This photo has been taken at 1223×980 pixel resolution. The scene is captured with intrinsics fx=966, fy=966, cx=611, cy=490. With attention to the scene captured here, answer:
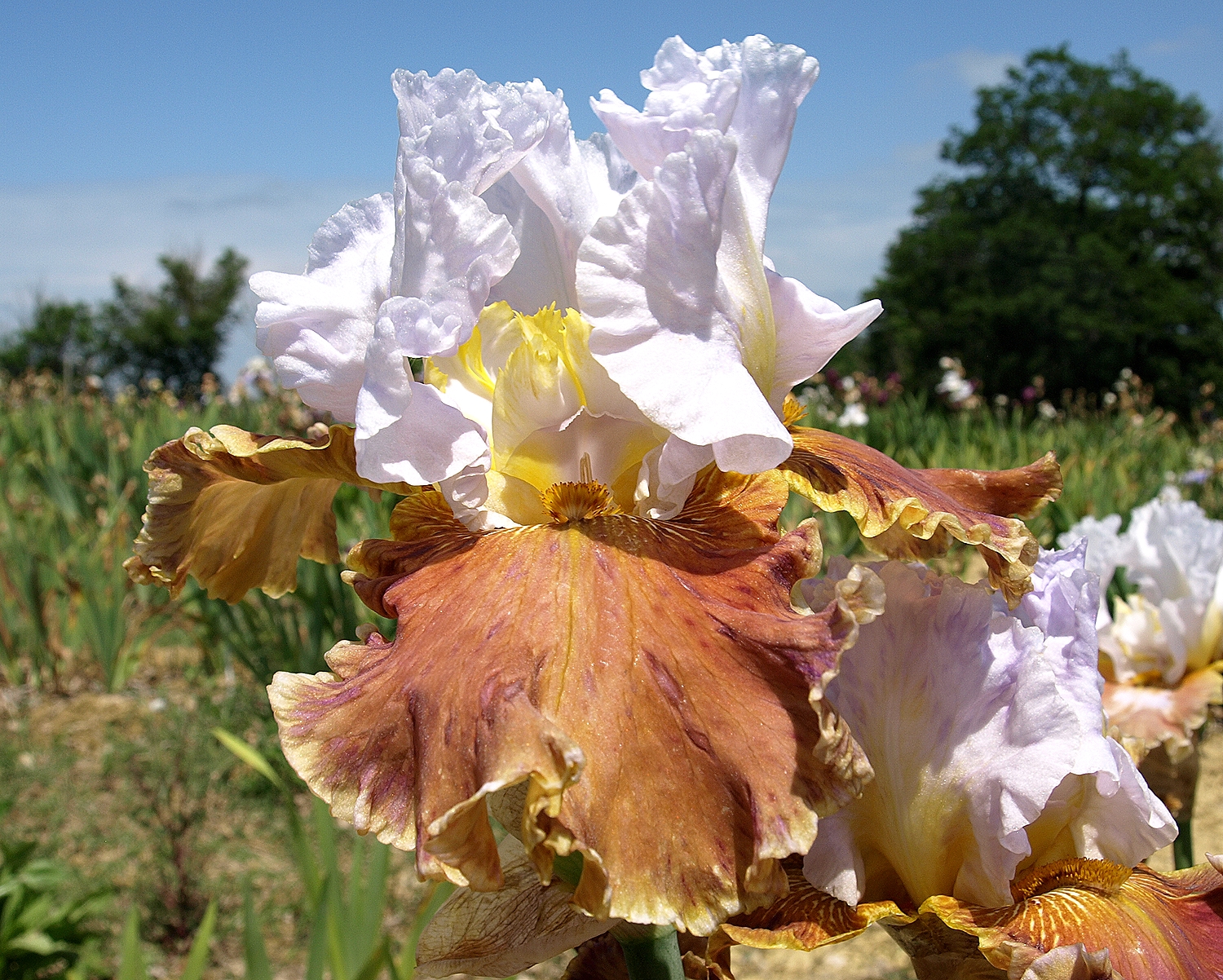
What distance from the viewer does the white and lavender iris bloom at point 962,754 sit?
712mm

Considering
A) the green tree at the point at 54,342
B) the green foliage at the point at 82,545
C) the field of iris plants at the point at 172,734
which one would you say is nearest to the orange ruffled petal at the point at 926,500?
the field of iris plants at the point at 172,734

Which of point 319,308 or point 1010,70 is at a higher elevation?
point 1010,70

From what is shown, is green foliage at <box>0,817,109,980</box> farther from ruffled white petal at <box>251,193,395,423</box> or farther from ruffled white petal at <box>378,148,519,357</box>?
ruffled white petal at <box>378,148,519,357</box>

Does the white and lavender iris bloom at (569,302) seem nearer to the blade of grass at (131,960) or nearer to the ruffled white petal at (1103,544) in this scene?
the ruffled white petal at (1103,544)

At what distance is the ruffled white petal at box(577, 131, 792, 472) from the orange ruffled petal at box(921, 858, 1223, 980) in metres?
0.36

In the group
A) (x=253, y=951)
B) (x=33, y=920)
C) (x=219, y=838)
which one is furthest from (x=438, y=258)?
(x=219, y=838)

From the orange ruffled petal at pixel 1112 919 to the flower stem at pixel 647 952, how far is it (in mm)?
185

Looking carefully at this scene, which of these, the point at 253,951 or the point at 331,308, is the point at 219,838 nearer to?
the point at 253,951

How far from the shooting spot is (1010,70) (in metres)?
34.5

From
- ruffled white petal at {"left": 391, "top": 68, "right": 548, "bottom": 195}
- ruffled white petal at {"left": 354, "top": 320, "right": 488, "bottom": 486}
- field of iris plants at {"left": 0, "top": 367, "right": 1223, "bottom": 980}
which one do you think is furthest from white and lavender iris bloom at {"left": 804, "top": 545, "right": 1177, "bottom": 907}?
field of iris plants at {"left": 0, "top": 367, "right": 1223, "bottom": 980}

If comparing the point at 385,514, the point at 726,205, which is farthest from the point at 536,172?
the point at 385,514

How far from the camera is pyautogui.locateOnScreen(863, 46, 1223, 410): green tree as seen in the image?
29844mm

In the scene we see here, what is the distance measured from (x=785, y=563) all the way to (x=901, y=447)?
5490 millimetres

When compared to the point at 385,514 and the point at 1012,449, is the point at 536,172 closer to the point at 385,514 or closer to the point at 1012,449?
the point at 385,514
